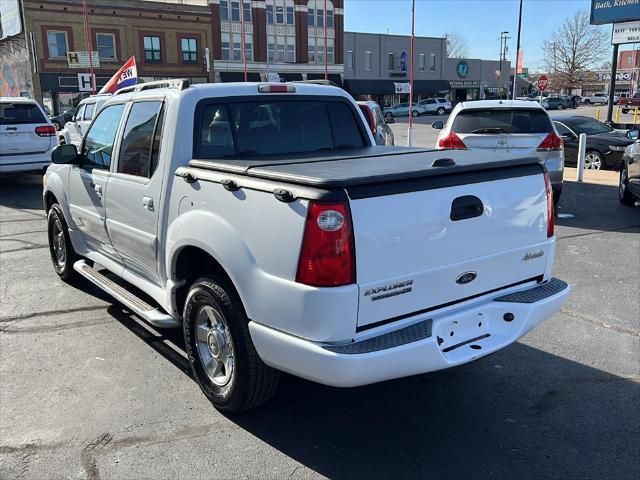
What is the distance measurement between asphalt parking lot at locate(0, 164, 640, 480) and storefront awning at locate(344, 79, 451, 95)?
201 feet

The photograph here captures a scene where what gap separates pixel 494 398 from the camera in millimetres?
3855

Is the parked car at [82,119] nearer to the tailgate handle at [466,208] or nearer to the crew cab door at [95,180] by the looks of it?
the crew cab door at [95,180]

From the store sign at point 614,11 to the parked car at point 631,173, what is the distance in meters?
14.2

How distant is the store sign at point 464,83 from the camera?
7725 cm

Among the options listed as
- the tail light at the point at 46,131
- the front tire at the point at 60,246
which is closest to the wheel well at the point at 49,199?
the front tire at the point at 60,246

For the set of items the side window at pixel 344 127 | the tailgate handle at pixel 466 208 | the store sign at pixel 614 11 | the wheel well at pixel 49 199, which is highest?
the store sign at pixel 614 11

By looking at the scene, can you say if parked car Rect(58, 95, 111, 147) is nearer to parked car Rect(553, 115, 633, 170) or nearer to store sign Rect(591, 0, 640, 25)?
parked car Rect(553, 115, 633, 170)

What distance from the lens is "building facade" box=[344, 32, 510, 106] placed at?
6744 cm

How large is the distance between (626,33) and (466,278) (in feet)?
74.1

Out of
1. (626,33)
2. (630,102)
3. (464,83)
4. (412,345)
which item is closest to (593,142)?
(626,33)

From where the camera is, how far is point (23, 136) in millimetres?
12672

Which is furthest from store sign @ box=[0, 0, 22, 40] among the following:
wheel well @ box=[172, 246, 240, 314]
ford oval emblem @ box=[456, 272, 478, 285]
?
ford oval emblem @ box=[456, 272, 478, 285]

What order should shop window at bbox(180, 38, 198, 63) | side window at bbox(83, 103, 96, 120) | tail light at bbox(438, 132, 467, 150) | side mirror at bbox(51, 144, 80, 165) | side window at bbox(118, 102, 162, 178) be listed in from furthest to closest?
shop window at bbox(180, 38, 198, 63) → side window at bbox(83, 103, 96, 120) → tail light at bbox(438, 132, 467, 150) → side mirror at bbox(51, 144, 80, 165) → side window at bbox(118, 102, 162, 178)

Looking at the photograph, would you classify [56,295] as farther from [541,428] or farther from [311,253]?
[541,428]
